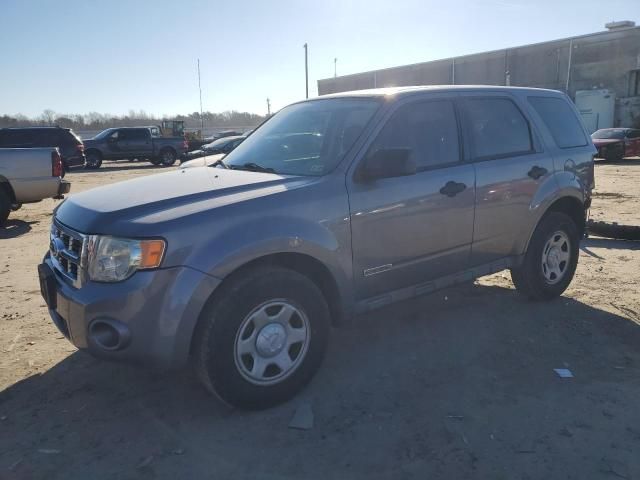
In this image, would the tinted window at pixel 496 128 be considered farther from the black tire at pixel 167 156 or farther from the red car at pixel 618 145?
the black tire at pixel 167 156

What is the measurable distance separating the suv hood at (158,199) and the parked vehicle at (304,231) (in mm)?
16

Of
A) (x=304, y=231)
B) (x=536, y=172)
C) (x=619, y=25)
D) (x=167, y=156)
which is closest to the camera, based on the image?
(x=304, y=231)

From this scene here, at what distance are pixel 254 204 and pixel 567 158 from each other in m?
3.30

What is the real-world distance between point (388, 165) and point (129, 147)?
2522 centimetres

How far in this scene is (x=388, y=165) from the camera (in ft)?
11.0

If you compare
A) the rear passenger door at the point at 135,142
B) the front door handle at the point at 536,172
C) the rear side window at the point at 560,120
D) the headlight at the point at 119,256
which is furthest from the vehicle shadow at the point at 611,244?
the rear passenger door at the point at 135,142

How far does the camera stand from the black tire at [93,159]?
25.3 metres

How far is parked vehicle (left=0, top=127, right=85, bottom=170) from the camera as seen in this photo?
1745 centimetres

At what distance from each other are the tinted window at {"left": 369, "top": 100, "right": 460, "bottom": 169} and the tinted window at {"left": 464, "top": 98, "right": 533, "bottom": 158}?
0.23 metres

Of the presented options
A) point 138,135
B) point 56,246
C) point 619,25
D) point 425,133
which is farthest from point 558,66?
point 56,246

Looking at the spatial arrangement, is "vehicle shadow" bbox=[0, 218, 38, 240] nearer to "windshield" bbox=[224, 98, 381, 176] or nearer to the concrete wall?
"windshield" bbox=[224, 98, 381, 176]

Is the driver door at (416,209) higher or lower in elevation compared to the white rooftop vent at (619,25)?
lower

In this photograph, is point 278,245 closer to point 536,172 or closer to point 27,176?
point 536,172

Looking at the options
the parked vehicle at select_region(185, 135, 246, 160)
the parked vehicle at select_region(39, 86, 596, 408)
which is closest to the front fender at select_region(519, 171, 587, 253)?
the parked vehicle at select_region(39, 86, 596, 408)
